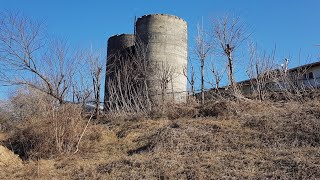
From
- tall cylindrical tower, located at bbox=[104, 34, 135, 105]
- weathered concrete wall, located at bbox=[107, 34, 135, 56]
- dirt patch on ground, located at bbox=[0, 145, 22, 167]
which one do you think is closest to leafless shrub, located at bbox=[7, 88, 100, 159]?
dirt patch on ground, located at bbox=[0, 145, 22, 167]

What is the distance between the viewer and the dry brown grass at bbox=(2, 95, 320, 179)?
23.8ft

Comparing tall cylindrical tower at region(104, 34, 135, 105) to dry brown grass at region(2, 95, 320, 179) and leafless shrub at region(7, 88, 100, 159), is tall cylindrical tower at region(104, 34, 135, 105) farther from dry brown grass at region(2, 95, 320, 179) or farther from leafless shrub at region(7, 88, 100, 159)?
leafless shrub at region(7, 88, 100, 159)

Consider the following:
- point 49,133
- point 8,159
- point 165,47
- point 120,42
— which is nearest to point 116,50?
point 120,42

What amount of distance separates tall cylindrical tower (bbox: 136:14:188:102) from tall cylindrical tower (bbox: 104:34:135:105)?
0.80 m

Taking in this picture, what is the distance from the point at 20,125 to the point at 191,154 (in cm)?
600

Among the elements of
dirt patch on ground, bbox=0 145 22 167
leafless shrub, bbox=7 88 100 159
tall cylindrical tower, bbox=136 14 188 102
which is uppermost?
tall cylindrical tower, bbox=136 14 188 102

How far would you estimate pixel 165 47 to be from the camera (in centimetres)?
1906

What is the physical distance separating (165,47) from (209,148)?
34.0 feet

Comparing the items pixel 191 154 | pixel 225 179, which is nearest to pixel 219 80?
pixel 191 154

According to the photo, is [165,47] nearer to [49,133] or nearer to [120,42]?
[120,42]

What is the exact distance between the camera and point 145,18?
1955 cm

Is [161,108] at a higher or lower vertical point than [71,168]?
higher

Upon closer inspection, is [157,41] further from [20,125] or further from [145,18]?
[20,125]

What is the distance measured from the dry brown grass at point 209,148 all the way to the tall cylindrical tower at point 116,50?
6553 mm
